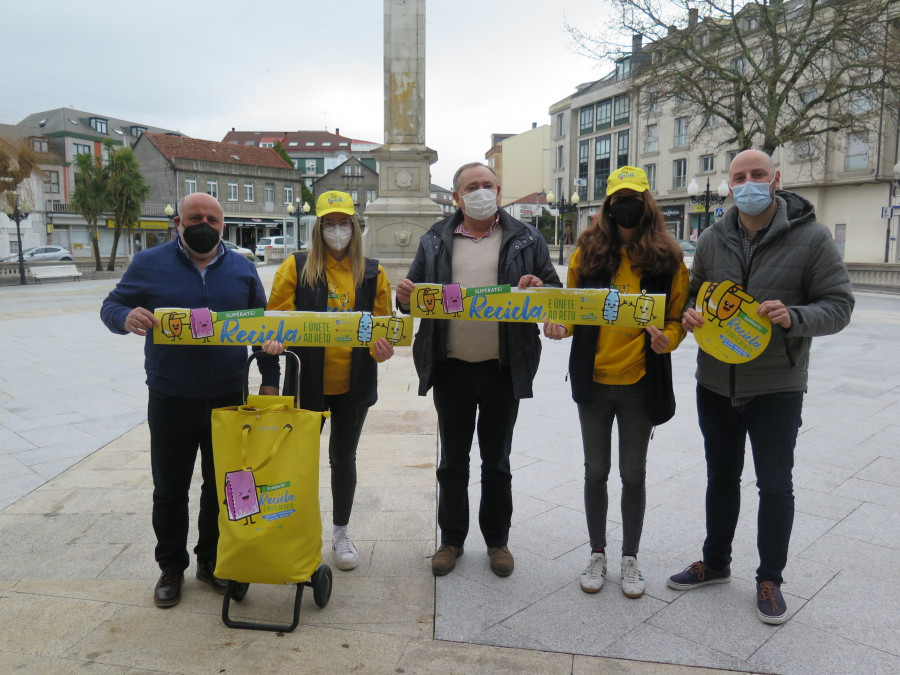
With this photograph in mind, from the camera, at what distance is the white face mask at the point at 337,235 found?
3.39 m

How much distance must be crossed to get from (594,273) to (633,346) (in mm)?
395

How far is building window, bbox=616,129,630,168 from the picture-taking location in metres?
54.5

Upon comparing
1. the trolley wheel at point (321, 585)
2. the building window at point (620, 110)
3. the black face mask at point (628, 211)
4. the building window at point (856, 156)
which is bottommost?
the trolley wheel at point (321, 585)

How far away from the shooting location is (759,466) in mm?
3109

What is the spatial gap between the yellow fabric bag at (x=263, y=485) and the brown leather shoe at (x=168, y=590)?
0.45 meters

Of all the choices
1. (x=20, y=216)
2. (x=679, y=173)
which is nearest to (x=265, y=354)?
(x=20, y=216)

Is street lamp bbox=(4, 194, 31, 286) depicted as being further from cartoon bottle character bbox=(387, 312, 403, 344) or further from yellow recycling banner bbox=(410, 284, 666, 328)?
yellow recycling banner bbox=(410, 284, 666, 328)

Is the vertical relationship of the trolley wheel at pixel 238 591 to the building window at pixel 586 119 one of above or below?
below

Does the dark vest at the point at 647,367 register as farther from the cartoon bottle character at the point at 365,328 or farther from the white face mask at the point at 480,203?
the cartoon bottle character at the point at 365,328

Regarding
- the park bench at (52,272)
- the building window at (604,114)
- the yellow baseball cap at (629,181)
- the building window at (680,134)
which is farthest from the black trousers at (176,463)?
the building window at (604,114)

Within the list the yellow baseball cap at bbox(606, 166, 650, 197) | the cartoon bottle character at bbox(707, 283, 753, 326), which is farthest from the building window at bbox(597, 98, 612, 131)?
the cartoon bottle character at bbox(707, 283, 753, 326)

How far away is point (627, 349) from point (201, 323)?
1973 mm

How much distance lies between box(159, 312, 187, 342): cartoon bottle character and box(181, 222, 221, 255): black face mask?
0.33m

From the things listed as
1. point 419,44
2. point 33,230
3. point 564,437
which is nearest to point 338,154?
point 33,230
